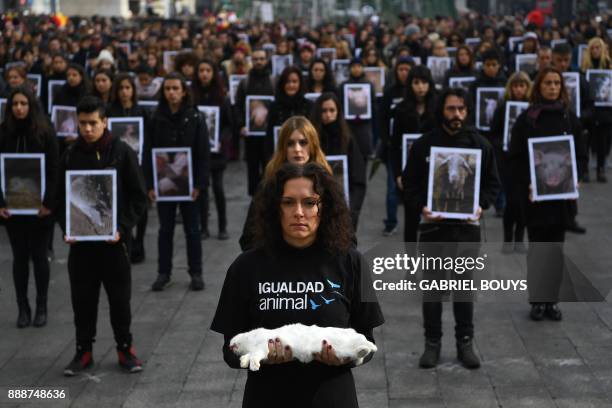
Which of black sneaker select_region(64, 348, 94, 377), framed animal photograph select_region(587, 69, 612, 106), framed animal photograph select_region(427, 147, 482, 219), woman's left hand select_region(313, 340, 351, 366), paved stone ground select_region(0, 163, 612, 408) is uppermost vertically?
framed animal photograph select_region(587, 69, 612, 106)

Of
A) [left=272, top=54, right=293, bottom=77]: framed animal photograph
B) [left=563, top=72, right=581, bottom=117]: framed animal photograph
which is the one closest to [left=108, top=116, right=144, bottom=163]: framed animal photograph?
[left=563, top=72, right=581, bottom=117]: framed animal photograph

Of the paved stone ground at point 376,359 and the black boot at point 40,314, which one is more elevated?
the black boot at point 40,314

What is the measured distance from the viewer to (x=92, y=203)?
7.55 metres

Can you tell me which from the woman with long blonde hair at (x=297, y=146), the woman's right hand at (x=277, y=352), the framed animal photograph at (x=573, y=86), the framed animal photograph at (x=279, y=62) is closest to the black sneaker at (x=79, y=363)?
the woman with long blonde hair at (x=297, y=146)

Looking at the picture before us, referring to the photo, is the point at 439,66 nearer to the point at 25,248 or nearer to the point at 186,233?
the point at 186,233

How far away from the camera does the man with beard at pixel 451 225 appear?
7.46 meters

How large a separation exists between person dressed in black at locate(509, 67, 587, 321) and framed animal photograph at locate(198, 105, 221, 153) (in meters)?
3.76

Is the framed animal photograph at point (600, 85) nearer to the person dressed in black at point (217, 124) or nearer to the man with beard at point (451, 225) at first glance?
the person dressed in black at point (217, 124)

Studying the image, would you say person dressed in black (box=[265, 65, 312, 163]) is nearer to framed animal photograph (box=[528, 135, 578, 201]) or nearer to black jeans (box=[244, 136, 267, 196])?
black jeans (box=[244, 136, 267, 196])

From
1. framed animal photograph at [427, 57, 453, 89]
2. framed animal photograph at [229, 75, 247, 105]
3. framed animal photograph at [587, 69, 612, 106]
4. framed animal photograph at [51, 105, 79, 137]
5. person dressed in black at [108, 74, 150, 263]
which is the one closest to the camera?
person dressed in black at [108, 74, 150, 263]

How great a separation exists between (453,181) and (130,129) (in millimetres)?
3967

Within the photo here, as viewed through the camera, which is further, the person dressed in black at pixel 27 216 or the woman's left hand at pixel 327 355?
the person dressed in black at pixel 27 216

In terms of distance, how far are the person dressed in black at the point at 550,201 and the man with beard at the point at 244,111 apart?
4.62 m

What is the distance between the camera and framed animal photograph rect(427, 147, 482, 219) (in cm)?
753
